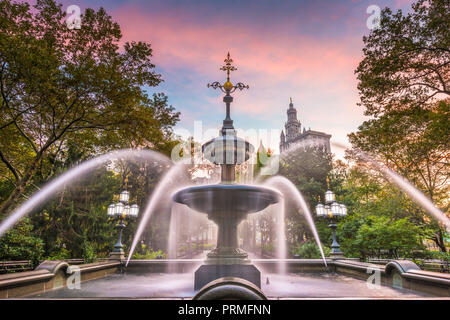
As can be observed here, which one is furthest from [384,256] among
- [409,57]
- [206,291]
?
[206,291]

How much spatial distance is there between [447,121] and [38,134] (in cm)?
2329

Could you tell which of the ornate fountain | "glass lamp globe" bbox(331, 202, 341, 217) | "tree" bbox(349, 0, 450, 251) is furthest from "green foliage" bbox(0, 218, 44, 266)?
"tree" bbox(349, 0, 450, 251)

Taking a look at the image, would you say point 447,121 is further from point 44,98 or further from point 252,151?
point 44,98

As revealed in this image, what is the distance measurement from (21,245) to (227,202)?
1381cm

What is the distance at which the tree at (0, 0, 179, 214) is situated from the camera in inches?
414

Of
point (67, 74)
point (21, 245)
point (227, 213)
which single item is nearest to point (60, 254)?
point (21, 245)

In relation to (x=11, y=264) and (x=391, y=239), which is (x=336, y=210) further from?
(x=11, y=264)

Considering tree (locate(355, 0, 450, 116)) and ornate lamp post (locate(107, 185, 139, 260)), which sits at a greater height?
tree (locate(355, 0, 450, 116))

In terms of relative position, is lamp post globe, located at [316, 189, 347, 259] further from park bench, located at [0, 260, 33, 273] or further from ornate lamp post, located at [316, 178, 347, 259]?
park bench, located at [0, 260, 33, 273]

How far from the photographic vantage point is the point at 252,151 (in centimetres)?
814

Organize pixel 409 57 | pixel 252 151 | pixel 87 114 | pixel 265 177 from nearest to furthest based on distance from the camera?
1. pixel 252 151
2. pixel 409 57
3. pixel 87 114
4. pixel 265 177

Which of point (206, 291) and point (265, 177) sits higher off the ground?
point (265, 177)
